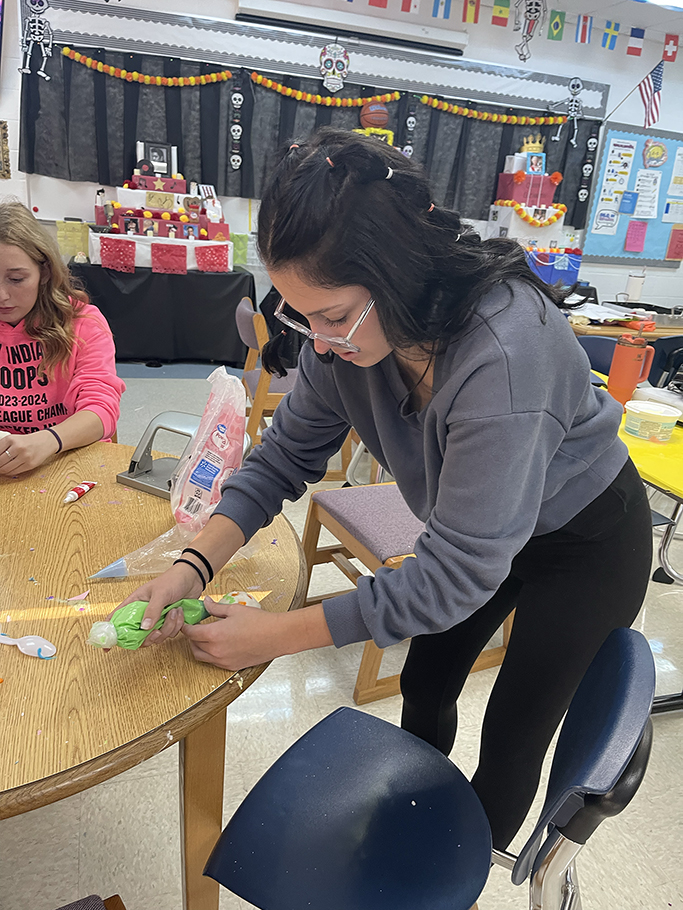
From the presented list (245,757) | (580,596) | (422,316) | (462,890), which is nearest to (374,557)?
(245,757)

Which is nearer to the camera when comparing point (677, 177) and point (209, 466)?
point (209, 466)

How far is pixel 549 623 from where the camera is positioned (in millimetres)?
985

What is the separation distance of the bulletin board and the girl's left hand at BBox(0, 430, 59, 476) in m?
5.93

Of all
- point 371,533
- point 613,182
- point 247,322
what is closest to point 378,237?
point 371,533

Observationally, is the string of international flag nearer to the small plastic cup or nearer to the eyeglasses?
the small plastic cup

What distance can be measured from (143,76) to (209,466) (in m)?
4.61

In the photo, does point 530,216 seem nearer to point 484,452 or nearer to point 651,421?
point 651,421

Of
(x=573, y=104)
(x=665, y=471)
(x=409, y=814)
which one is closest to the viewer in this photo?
(x=409, y=814)

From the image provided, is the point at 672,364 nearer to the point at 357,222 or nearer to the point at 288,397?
the point at 288,397

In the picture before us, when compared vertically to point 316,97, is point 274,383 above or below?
below

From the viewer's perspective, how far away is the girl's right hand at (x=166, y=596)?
2.72 feet

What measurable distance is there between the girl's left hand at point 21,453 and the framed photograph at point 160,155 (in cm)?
407

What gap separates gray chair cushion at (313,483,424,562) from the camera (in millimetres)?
1667

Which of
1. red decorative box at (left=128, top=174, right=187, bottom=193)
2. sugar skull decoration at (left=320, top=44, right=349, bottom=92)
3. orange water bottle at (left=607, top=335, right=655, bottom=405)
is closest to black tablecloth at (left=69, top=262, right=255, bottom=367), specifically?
red decorative box at (left=128, top=174, right=187, bottom=193)
